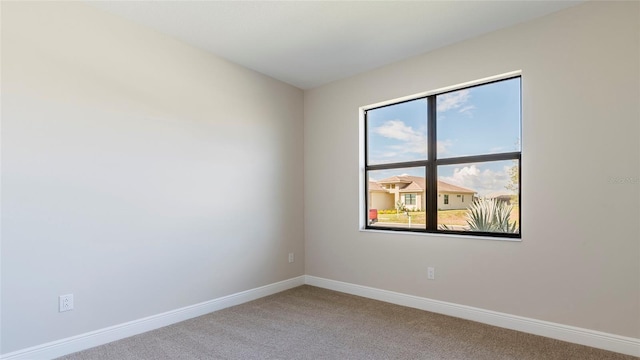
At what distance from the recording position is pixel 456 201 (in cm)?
321

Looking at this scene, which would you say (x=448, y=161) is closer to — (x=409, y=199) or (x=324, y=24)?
(x=409, y=199)

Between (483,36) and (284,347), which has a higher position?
(483,36)

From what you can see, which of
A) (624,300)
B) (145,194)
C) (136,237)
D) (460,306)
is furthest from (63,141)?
(624,300)

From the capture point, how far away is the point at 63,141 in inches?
93.8

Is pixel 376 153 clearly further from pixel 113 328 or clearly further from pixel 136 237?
pixel 113 328

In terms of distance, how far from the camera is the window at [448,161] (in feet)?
9.64

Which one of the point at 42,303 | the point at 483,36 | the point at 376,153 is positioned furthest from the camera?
the point at 376,153

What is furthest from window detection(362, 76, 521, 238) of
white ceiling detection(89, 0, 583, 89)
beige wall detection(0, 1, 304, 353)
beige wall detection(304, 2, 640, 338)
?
beige wall detection(0, 1, 304, 353)

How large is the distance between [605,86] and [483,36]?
3.41ft

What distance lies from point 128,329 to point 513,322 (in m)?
3.17

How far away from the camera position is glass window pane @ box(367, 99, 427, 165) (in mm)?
3504

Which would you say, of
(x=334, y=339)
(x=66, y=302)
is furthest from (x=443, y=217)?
(x=66, y=302)

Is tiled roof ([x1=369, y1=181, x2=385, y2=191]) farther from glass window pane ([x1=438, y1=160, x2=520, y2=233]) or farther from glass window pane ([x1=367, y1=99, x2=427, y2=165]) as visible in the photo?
glass window pane ([x1=438, y1=160, x2=520, y2=233])

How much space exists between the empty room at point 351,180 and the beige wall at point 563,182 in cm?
1
